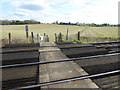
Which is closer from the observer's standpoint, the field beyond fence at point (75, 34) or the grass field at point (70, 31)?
the field beyond fence at point (75, 34)

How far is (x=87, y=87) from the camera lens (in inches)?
94.0

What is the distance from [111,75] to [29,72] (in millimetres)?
2442

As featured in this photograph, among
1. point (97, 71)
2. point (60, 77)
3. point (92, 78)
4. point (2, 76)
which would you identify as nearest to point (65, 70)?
point (60, 77)

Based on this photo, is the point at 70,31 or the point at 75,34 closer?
the point at 75,34

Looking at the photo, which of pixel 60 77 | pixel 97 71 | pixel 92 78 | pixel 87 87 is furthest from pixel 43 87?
pixel 97 71

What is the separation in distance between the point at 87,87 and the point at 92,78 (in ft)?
1.87

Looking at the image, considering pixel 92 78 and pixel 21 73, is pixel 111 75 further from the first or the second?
pixel 21 73

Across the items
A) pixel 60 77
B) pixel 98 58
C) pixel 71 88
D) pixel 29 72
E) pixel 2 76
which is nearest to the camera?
pixel 71 88

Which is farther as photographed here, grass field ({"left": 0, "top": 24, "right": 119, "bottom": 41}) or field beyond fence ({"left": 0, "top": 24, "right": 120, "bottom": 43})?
grass field ({"left": 0, "top": 24, "right": 119, "bottom": 41})

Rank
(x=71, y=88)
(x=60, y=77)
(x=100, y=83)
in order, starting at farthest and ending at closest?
(x=60, y=77), (x=100, y=83), (x=71, y=88)

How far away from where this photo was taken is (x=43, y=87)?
2371 mm

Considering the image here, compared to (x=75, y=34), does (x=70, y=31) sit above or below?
above

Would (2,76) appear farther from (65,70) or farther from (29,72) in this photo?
(65,70)

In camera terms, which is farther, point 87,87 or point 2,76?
point 2,76
